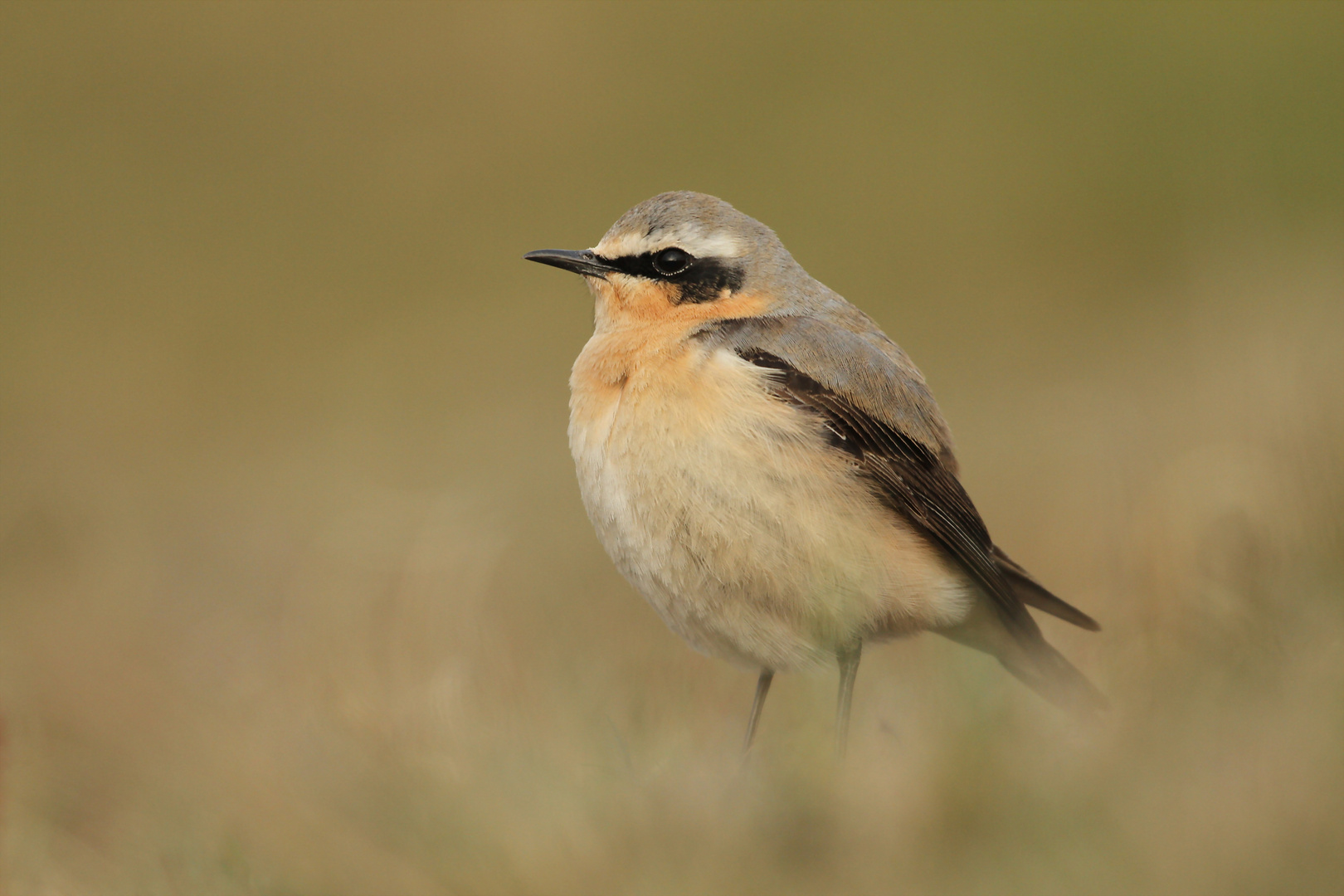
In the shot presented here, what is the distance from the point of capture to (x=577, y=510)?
1070 cm

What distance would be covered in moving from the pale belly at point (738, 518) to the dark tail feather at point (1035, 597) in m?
0.43

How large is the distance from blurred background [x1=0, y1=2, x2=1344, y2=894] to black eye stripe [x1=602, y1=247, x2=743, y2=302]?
1.46 m

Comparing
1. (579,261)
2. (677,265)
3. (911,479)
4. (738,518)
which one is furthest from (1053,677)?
(579,261)

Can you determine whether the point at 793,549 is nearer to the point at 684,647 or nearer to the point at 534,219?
the point at 684,647

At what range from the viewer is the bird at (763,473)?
207 inches

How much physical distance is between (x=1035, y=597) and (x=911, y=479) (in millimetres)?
770

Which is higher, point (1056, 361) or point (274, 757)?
point (1056, 361)

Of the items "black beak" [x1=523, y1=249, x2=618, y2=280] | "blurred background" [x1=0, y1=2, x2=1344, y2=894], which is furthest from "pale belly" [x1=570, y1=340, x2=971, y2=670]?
"black beak" [x1=523, y1=249, x2=618, y2=280]

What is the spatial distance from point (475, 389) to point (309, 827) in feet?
46.5

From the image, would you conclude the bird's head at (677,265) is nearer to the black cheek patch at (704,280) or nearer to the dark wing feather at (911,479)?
the black cheek patch at (704,280)

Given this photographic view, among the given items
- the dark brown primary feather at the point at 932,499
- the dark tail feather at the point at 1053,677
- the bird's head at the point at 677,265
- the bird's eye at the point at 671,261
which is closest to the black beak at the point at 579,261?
the bird's head at the point at 677,265

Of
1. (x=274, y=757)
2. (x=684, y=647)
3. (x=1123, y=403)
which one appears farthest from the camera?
(x=1123, y=403)

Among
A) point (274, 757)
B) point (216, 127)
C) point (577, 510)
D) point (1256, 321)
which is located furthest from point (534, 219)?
point (274, 757)

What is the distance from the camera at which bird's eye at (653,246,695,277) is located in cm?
622
